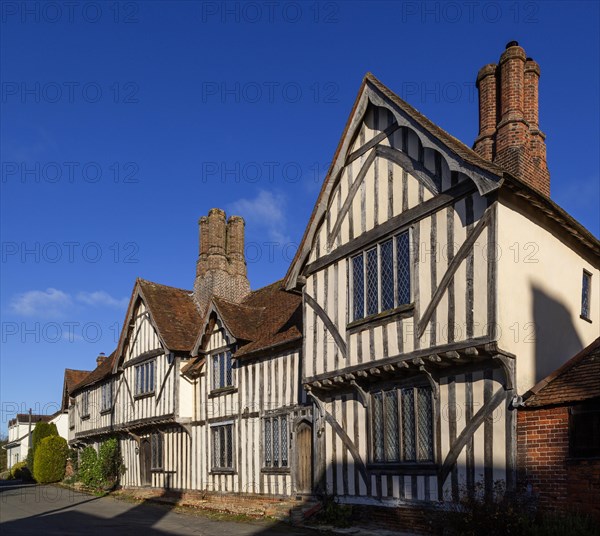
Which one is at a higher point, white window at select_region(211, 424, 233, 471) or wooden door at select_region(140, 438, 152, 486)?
white window at select_region(211, 424, 233, 471)

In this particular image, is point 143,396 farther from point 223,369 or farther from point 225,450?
point 225,450

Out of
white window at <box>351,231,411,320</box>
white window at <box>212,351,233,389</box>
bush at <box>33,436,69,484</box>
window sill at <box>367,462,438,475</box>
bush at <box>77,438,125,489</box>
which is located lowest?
bush at <box>33,436,69,484</box>

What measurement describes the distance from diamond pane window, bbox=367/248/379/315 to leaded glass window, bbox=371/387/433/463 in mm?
1769

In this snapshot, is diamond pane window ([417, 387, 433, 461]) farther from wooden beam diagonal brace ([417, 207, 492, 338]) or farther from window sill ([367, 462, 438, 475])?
wooden beam diagonal brace ([417, 207, 492, 338])

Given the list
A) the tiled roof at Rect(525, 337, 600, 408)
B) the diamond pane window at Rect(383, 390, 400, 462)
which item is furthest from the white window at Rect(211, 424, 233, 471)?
the tiled roof at Rect(525, 337, 600, 408)

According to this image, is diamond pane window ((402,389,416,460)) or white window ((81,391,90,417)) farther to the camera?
white window ((81,391,90,417))

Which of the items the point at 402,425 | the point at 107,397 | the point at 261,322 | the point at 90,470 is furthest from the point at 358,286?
the point at 90,470

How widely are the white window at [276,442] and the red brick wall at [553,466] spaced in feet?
27.1

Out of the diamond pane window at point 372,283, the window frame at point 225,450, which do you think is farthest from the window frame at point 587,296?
the window frame at point 225,450

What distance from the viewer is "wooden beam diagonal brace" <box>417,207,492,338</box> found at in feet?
39.7

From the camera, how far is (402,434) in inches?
528

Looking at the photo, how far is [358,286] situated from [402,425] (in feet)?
10.4

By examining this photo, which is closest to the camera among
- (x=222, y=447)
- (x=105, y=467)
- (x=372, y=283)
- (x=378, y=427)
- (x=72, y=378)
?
(x=378, y=427)

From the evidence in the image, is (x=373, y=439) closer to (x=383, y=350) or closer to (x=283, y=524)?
(x=383, y=350)
